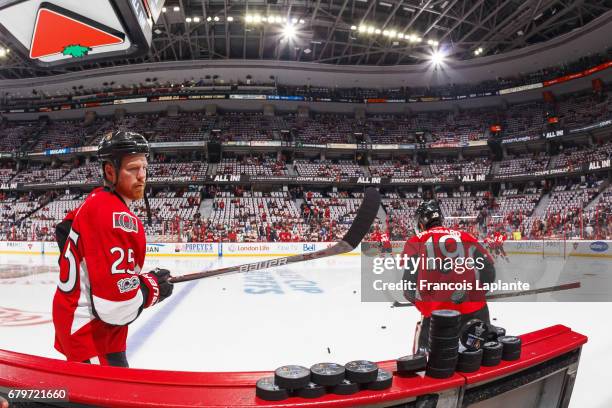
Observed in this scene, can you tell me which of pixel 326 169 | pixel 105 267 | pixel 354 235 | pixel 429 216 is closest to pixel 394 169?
pixel 326 169

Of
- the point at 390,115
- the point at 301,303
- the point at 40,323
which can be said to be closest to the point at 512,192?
the point at 390,115

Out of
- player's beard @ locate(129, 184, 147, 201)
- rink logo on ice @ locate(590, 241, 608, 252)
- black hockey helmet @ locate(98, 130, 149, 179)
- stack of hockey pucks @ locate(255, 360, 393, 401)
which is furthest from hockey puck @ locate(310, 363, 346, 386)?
rink logo on ice @ locate(590, 241, 608, 252)

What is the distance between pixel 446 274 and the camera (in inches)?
98.0

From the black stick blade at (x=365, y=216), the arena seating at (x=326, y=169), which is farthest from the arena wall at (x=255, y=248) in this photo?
the black stick blade at (x=365, y=216)

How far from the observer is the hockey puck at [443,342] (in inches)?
55.7

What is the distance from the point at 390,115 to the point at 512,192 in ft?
35.7

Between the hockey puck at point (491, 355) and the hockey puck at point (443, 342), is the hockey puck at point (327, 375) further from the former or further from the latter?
the hockey puck at point (491, 355)

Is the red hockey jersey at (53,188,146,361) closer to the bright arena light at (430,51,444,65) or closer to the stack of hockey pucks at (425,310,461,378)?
the stack of hockey pucks at (425,310,461,378)

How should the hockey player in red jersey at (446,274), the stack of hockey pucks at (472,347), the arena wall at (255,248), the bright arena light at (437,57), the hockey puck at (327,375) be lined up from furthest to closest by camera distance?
the bright arena light at (437,57)
the arena wall at (255,248)
the hockey player in red jersey at (446,274)
the stack of hockey pucks at (472,347)
the hockey puck at (327,375)

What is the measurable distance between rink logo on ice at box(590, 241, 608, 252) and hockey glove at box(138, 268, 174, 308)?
14.0 metres

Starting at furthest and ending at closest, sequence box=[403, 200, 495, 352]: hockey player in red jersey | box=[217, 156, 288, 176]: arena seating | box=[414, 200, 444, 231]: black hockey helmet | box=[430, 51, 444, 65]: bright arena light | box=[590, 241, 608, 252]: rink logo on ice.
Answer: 1. box=[217, 156, 288, 176]: arena seating
2. box=[430, 51, 444, 65]: bright arena light
3. box=[590, 241, 608, 252]: rink logo on ice
4. box=[414, 200, 444, 231]: black hockey helmet
5. box=[403, 200, 495, 352]: hockey player in red jersey

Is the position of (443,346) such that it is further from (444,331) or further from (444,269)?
(444,269)

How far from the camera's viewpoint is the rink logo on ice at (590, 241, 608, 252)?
12.0 meters

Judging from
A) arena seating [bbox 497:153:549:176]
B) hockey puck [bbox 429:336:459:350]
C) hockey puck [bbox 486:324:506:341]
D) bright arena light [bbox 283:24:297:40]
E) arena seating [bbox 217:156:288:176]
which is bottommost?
hockey puck [bbox 486:324:506:341]
